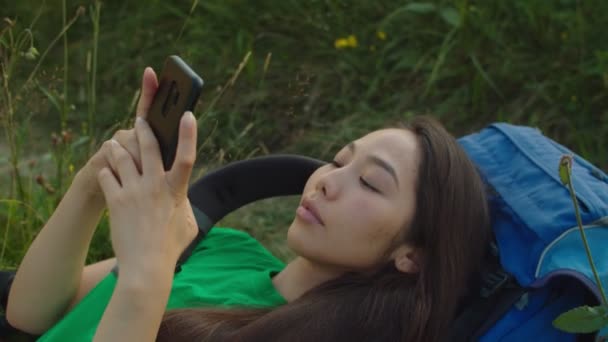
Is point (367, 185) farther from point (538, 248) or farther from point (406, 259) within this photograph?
point (538, 248)

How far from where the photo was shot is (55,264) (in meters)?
2.30

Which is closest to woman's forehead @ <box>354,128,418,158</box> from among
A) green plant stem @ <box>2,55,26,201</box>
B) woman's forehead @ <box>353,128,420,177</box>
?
woman's forehead @ <box>353,128,420,177</box>

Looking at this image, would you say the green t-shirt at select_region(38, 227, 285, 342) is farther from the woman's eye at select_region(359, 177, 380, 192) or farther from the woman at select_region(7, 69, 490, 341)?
the woman's eye at select_region(359, 177, 380, 192)

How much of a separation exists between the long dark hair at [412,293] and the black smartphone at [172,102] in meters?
0.40

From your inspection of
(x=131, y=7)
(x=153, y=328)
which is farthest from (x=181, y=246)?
(x=131, y=7)

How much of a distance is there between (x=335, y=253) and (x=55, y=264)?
59 centimetres

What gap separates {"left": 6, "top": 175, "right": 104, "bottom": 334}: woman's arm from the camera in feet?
7.39

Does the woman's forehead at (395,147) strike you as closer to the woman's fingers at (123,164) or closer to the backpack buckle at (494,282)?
the backpack buckle at (494,282)

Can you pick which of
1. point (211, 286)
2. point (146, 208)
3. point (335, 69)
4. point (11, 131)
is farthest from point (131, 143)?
point (335, 69)

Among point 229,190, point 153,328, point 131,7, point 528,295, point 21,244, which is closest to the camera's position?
point 153,328

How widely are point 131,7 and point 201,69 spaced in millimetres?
548

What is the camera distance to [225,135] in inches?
162

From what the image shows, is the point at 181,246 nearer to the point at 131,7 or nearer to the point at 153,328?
the point at 153,328

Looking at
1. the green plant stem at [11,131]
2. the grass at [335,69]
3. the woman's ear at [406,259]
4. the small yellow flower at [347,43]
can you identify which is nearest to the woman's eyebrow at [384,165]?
the woman's ear at [406,259]
